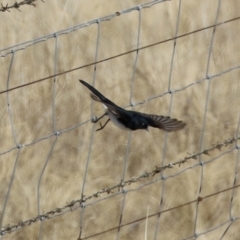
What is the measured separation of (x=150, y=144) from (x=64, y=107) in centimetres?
49

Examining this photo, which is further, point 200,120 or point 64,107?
point 200,120

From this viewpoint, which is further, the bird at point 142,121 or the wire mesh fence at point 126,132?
the wire mesh fence at point 126,132

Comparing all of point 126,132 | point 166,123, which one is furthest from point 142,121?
point 126,132

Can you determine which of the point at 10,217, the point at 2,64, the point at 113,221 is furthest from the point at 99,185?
the point at 2,64

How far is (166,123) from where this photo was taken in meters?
2.81

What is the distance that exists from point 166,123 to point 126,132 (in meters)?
1.41

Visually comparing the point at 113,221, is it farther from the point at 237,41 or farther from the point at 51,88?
the point at 237,41

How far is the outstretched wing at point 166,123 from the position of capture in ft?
9.14

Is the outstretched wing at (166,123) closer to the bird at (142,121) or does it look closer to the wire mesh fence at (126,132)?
the bird at (142,121)

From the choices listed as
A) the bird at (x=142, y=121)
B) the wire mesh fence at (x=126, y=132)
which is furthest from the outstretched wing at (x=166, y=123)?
the wire mesh fence at (x=126, y=132)

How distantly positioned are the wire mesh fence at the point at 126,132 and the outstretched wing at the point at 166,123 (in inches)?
42.0

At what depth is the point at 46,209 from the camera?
13.4 feet

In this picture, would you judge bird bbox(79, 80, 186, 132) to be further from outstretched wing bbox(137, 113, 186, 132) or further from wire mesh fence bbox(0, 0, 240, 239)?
wire mesh fence bbox(0, 0, 240, 239)

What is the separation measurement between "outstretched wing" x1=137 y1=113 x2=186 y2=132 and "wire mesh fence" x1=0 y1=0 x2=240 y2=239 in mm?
1067
